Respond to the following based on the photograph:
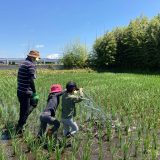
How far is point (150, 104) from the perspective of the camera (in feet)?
34.8

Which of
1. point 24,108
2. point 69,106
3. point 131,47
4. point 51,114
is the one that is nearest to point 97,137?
point 69,106

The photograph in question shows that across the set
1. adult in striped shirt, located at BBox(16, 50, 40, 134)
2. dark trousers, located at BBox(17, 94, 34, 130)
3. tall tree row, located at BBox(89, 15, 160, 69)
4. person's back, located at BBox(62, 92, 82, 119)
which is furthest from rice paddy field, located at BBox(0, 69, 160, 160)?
tall tree row, located at BBox(89, 15, 160, 69)

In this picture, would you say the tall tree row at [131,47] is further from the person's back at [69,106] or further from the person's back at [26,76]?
the person's back at [69,106]

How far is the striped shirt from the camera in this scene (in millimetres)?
7786

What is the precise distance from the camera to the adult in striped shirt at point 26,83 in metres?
7.79

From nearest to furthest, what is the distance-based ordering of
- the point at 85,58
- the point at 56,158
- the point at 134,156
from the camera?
the point at 56,158
the point at 134,156
the point at 85,58

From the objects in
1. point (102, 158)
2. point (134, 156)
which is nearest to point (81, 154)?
point (102, 158)

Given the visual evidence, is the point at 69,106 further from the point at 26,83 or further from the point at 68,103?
the point at 26,83

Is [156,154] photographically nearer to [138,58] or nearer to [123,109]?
[123,109]

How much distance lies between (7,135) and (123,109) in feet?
11.8

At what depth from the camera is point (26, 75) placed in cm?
783

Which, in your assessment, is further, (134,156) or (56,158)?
(134,156)

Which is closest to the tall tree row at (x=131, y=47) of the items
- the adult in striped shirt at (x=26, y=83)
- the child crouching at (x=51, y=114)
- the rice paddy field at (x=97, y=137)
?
the rice paddy field at (x=97, y=137)

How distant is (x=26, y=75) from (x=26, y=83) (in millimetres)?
157
